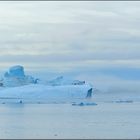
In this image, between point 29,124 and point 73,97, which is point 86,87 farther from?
point 29,124

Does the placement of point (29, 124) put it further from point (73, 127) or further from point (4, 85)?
point (4, 85)

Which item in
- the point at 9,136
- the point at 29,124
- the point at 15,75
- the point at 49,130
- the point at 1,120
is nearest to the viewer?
the point at 9,136

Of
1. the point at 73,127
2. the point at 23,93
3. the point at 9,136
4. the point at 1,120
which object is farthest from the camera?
the point at 23,93

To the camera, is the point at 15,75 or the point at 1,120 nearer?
the point at 1,120

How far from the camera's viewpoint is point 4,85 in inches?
1623

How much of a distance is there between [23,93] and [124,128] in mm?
16616

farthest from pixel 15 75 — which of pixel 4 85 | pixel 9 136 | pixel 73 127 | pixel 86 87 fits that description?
pixel 9 136

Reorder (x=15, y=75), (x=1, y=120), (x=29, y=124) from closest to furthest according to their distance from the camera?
(x=29, y=124) → (x=1, y=120) → (x=15, y=75)

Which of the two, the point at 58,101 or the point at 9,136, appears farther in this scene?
the point at 58,101

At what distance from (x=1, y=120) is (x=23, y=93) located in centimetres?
1192

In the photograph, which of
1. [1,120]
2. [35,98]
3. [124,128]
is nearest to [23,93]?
[35,98]

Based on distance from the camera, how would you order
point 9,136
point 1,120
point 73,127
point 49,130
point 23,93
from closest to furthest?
point 9,136 → point 49,130 → point 73,127 → point 1,120 → point 23,93

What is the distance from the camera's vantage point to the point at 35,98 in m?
34.9

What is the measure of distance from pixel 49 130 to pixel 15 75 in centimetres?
2136
